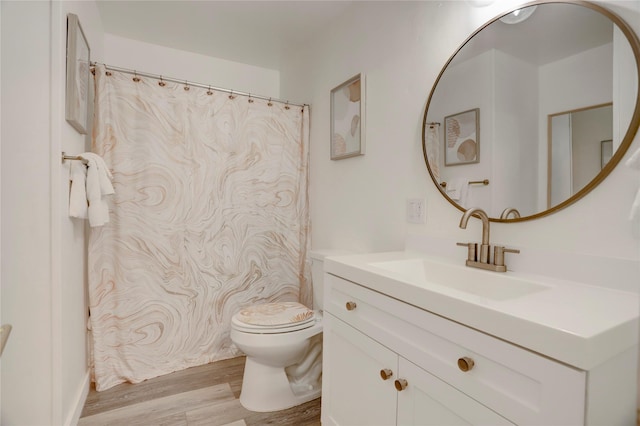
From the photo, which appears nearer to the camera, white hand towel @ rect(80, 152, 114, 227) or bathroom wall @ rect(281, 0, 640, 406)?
bathroom wall @ rect(281, 0, 640, 406)

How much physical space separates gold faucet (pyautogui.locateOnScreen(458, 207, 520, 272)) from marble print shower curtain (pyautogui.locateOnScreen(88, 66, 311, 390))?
143 cm

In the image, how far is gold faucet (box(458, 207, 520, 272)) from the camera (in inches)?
46.8

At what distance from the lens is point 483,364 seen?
78cm

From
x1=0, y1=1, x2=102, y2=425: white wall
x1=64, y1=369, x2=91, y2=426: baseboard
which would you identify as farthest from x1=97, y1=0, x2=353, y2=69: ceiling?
x1=64, y1=369, x2=91, y2=426: baseboard

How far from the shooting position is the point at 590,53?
40.3 inches

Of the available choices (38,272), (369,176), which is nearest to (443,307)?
(369,176)

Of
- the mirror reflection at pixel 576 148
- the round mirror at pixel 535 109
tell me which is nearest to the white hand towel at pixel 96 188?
the round mirror at pixel 535 109

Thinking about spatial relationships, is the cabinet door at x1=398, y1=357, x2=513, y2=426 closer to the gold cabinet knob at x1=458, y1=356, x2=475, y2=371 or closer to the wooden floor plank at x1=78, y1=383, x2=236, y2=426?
the gold cabinet knob at x1=458, y1=356, x2=475, y2=371

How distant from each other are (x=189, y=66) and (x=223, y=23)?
2.10 feet

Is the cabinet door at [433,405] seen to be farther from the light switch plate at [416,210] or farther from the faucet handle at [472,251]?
the light switch plate at [416,210]

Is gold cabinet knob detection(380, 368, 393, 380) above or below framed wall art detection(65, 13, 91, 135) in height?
below

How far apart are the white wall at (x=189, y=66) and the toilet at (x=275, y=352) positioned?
206cm

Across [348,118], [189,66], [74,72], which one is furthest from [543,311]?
[189,66]

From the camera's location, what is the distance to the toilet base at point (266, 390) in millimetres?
1729
